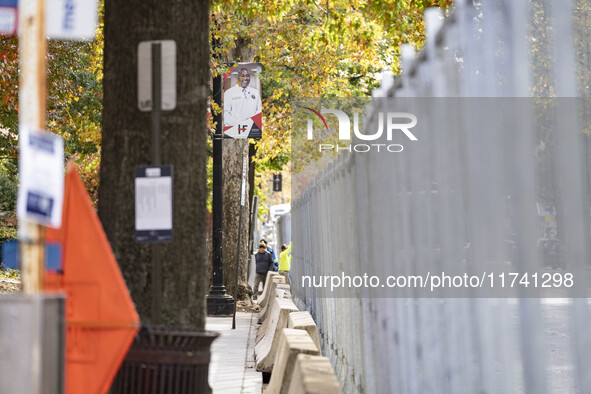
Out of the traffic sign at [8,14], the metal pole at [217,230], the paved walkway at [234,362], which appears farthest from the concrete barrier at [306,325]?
the metal pole at [217,230]

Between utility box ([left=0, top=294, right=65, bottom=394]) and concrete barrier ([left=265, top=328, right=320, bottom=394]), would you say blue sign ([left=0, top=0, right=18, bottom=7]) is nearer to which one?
utility box ([left=0, top=294, right=65, bottom=394])

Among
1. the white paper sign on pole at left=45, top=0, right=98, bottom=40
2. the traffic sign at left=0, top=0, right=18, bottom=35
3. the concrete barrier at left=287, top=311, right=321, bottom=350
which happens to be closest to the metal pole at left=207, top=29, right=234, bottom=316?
the concrete barrier at left=287, top=311, right=321, bottom=350

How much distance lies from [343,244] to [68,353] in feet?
16.6

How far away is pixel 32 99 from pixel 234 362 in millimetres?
8813

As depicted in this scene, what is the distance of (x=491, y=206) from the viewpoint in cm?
447

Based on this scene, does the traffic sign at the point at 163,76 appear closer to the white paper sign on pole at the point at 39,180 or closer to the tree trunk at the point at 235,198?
the white paper sign on pole at the point at 39,180

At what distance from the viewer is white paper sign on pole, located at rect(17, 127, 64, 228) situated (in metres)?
3.95

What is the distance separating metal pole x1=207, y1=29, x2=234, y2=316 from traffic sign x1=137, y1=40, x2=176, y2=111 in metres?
15.5

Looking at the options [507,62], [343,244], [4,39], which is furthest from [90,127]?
[507,62]

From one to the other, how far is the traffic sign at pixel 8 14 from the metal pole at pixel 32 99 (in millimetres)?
426

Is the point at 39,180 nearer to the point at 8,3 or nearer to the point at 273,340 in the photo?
the point at 8,3

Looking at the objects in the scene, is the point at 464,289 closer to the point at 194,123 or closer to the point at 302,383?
the point at 302,383

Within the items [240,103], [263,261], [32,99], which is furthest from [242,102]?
[32,99]

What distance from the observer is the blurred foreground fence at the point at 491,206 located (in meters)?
3.85
